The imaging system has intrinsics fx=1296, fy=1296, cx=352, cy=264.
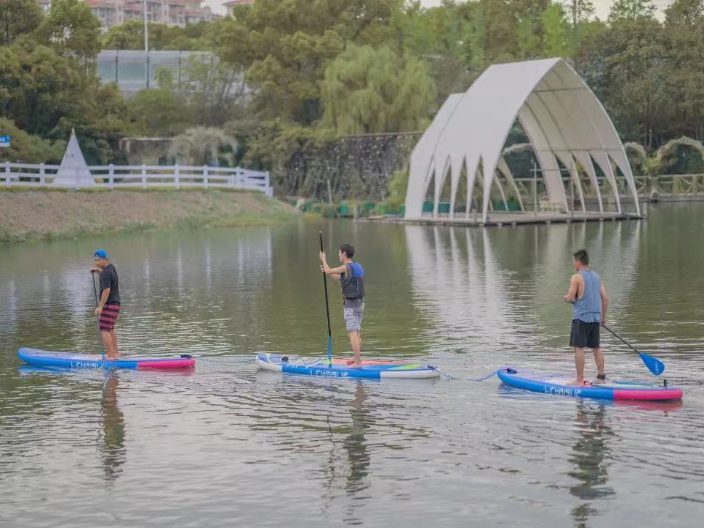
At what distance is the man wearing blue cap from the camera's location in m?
16.8

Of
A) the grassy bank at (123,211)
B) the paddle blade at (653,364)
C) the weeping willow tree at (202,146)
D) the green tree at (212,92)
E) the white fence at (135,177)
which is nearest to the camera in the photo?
the paddle blade at (653,364)

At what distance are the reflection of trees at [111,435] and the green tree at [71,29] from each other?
2192 inches

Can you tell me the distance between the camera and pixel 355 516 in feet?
33.6

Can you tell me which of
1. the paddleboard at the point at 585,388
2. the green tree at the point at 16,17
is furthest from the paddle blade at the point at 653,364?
the green tree at the point at 16,17

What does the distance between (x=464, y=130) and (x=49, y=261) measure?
807 inches

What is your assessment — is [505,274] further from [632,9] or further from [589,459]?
[632,9]

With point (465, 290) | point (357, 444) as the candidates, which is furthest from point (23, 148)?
point (357, 444)

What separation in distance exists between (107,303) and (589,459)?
7.57 meters

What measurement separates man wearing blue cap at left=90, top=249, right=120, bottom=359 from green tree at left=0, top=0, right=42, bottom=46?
52701 mm

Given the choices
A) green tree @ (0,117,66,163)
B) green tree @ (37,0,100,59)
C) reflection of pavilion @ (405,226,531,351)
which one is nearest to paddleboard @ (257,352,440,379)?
reflection of pavilion @ (405,226,531,351)

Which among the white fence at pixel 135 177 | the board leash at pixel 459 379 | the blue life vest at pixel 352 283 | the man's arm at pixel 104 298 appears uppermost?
the white fence at pixel 135 177

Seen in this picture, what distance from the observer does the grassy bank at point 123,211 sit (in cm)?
4722

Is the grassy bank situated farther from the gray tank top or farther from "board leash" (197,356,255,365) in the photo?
the gray tank top

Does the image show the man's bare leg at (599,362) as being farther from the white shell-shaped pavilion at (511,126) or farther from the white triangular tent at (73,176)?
the white triangular tent at (73,176)
